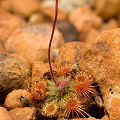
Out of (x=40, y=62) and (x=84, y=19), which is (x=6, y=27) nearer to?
(x=40, y=62)

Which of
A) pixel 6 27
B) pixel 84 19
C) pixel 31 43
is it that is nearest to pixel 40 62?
pixel 31 43

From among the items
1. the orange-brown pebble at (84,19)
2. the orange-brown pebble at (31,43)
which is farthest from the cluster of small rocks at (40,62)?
the orange-brown pebble at (84,19)

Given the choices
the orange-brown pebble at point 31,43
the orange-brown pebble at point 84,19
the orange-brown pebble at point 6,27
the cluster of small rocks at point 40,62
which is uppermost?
the orange-brown pebble at point 84,19

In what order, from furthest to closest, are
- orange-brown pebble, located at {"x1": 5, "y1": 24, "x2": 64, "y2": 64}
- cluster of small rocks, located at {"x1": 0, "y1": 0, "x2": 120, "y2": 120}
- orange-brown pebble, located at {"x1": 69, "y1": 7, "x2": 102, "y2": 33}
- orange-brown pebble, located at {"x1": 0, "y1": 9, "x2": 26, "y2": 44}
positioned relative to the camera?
orange-brown pebble, located at {"x1": 69, "y1": 7, "x2": 102, "y2": 33} < orange-brown pebble, located at {"x1": 0, "y1": 9, "x2": 26, "y2": 44} < orange-brown pebble, located at {"x1": 5, "y1": 24, "x2": 64, "y2": 64} < cluster of small rocks, located at {"x1": 0, "y1": 0, "x2": 120, "y2": 120}

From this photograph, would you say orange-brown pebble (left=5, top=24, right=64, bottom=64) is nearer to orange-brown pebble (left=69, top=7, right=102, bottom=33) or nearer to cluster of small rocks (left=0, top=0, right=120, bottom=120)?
cluster of small rocks (left=0, top=0, right=120, bottom=120)

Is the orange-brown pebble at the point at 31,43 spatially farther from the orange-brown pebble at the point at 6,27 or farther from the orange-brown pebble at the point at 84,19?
the orange-brown pebble at the point at 84,19

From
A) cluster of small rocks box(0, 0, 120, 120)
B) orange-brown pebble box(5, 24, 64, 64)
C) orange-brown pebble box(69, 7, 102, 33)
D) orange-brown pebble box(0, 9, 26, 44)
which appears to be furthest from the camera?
orange-brown pebble box(69, 7, 102, 33)

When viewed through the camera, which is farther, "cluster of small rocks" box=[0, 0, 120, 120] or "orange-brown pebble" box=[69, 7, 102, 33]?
"orange-brown pebble" box=[69, 7, 102, 33]

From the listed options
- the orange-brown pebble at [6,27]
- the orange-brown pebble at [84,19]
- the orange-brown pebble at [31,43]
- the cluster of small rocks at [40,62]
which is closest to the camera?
the cluster of small rocks at [40,62]

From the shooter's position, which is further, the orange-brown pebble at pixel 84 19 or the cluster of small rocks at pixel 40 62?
the orange-brown pebble at pixel 84 19

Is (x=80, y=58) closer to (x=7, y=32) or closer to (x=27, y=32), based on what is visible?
(x=27, y=32)

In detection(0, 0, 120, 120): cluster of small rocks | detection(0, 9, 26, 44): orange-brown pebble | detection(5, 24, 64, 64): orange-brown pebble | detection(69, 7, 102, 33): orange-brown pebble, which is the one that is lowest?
detection(0, 0, 120, 120): cluster of small rocks

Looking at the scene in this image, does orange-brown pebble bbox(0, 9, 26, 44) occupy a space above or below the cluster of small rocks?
above

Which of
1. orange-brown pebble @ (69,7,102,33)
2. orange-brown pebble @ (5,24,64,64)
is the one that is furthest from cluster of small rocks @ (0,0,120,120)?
orange-brown pebble @ (69,7,102,33)
